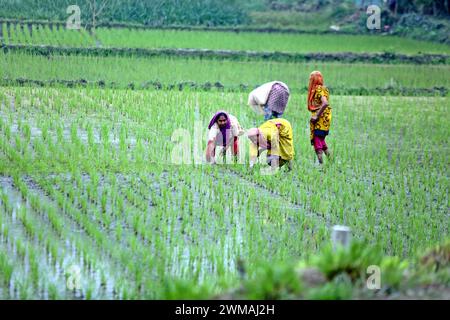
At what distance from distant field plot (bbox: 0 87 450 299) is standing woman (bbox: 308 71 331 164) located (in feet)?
0.87

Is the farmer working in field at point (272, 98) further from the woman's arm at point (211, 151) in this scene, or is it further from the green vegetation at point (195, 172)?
the woman's arm at point (211, 151)

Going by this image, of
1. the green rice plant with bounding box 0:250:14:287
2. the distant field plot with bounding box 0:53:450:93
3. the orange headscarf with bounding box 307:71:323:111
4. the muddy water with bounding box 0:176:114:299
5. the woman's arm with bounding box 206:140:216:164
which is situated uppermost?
the orange headscarf with bounding box 307:71:323:111

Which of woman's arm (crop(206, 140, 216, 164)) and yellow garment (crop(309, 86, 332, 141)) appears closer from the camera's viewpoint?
woman's arm (crop(206, 140, 216, 164))

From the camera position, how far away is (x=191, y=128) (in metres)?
9.30

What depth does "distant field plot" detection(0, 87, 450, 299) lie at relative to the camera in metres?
5.07

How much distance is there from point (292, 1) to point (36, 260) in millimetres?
17859

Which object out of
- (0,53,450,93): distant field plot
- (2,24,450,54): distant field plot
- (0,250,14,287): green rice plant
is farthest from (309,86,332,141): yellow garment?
(2,24,450,54): distant field plot

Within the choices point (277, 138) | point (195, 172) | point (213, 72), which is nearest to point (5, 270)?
point (195, 172)

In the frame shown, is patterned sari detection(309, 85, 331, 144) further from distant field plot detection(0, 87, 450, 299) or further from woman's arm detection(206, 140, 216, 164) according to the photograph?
woman's arm detection(206, 140, 216, 164)

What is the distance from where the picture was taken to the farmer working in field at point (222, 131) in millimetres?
Result: 7598

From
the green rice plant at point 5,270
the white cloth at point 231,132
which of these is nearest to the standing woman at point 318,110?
the white cloth at point 231,132

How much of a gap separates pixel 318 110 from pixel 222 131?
0.87 m

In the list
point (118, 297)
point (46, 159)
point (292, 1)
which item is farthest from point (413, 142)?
point (292, 1)

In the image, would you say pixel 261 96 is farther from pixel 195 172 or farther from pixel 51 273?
pixel 51 273
